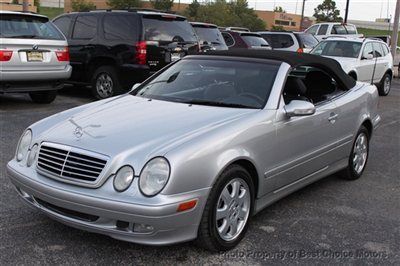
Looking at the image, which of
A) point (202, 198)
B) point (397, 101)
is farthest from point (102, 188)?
point (397, 101)

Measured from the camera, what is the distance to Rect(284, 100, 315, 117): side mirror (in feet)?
13.9

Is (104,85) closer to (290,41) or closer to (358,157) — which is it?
(358,157)

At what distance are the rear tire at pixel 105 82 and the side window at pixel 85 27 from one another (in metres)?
0.77

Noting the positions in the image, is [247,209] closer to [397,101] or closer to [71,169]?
[71,169]

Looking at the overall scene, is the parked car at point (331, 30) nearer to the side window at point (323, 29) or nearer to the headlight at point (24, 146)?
the side window at point (323, 29)

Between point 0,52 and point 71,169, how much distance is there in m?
5.57

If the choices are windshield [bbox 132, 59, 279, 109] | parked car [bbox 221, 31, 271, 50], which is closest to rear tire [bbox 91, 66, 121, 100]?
windshield [bbox 132, 59, 279, 109]

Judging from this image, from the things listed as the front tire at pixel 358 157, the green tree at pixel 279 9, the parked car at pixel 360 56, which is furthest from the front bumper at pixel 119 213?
the green tree at pixel 279 9

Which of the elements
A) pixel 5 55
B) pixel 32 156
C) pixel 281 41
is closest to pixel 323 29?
pixel 281 41

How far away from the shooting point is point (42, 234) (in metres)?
3.88

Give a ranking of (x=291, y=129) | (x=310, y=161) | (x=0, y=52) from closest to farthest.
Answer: (x=291, y=129) → (x=310, y=161) → (x=0, y=52)

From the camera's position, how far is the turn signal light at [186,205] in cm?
329

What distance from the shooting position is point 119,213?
3229 mm

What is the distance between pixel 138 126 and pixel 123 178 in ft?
2.01
